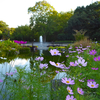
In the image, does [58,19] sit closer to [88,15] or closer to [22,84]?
[88,15]

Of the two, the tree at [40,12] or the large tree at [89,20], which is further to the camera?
the tree at [40,12]

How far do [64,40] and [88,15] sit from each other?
753 centimetres

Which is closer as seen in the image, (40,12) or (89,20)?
(89,20)

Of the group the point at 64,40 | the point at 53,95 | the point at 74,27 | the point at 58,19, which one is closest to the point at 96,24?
the point at 74,27

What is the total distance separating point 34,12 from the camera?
30469 mm

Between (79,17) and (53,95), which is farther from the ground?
(79,17)

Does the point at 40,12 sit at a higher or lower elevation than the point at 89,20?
higher

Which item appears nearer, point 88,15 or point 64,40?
point 88,15

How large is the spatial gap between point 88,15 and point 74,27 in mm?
3653

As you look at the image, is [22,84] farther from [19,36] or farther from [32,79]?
[19,36]

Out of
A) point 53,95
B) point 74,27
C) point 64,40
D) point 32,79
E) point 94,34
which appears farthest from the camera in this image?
point 64,40

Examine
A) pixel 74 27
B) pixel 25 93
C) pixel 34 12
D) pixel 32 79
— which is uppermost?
pixel 34 12

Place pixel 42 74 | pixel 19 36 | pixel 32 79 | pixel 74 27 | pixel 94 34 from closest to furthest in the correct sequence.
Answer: pixel 32 79, pixel 42 74, pixel 94 34, pixel 74 27, pixel 19 36

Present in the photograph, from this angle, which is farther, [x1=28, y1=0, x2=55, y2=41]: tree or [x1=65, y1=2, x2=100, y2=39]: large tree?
[x1=28, y1=0, x2=55, y2=41]: tree
